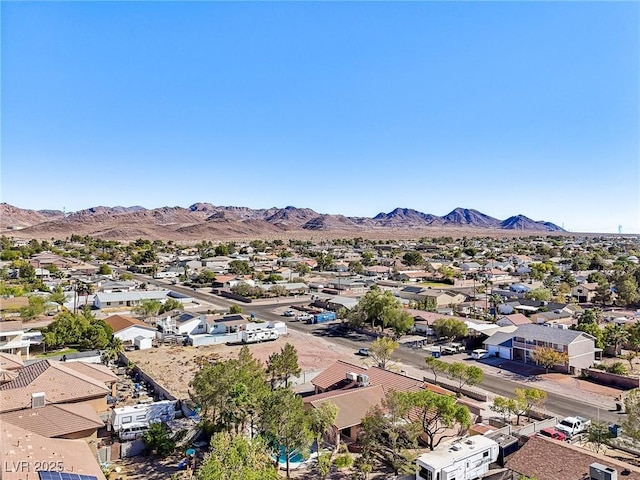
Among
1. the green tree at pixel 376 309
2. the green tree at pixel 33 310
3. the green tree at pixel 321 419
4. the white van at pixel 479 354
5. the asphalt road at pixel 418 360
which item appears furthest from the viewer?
the green tree at pixel 33 310

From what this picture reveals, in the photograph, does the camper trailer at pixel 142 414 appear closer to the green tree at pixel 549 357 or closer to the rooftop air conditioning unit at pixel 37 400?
the rooftop air conditioning unit at pixel 37 400

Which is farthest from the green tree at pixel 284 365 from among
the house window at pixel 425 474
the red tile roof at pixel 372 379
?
the house window at pixel 425 474

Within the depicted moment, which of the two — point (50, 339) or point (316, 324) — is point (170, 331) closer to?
point (50, 339)

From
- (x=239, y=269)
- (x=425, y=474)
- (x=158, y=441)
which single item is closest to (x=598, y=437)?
(x=425, y=474)

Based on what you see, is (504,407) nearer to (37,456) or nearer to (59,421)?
(37,456)

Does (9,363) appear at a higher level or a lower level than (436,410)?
lower

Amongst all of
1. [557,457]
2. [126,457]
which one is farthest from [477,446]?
[126,457]
